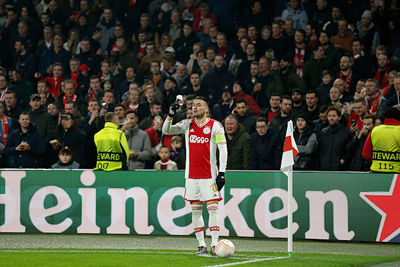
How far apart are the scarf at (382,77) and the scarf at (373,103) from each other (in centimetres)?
117

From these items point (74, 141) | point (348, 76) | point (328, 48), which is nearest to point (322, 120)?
point (348, 76)

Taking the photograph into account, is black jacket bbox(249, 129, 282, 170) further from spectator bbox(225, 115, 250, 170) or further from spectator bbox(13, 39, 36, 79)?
spectator bbox(13, 39, 36, 79)

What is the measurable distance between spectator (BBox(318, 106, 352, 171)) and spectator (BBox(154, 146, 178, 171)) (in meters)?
2.88

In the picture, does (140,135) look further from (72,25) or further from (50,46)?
(72,25)

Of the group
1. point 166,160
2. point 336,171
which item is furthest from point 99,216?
point 336,171

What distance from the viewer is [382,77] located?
16531 mm

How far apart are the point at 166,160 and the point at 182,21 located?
23.7ft

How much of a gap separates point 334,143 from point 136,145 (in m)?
3.91

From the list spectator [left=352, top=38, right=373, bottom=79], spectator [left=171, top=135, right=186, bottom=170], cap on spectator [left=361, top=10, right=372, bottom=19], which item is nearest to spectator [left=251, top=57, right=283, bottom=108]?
spectator [left=352, top=38, right=373, bottom=79]

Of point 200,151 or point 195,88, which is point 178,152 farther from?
point 200,151

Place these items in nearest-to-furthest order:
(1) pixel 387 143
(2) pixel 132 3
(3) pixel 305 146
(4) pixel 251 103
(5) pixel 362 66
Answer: (1) pixel 387 143 < (3) pixel 305 146 < (5) pixel 362 66 < (4) pixel 251 103 < (2) pixel 132 3

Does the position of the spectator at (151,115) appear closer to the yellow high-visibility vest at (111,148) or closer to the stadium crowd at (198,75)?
the stadium crowd at (198,75)

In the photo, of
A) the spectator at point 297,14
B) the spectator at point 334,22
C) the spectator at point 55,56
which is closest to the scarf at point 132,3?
the spectator at point 55,56

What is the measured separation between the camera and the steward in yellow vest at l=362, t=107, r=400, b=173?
1306 centimetres
